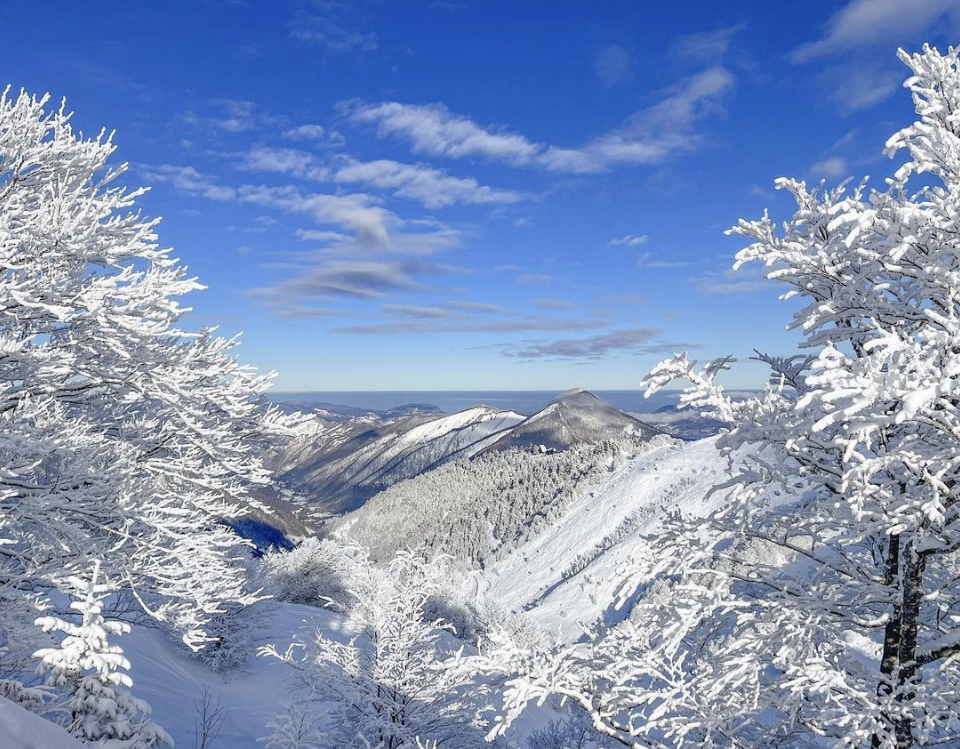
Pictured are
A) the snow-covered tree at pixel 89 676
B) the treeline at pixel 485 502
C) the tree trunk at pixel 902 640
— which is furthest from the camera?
the treeline at pixel 485 502

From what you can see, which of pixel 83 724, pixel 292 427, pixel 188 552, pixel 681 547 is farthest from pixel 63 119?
pixel 681 547

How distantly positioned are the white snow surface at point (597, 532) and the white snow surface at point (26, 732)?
64901 mm

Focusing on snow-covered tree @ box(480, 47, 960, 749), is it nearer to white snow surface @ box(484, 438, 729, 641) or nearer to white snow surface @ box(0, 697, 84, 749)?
white snow surface @ box(0, 697, 84, 749)

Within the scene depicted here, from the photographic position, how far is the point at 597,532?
9000 centimetres

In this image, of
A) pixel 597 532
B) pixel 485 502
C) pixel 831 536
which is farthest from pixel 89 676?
pixel 485 502

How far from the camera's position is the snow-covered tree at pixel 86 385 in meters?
5.13

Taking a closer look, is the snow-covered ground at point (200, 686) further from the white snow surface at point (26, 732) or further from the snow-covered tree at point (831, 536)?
the snow-covered tree at point (831, 536)

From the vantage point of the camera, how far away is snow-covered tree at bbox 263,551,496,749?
1028 cm

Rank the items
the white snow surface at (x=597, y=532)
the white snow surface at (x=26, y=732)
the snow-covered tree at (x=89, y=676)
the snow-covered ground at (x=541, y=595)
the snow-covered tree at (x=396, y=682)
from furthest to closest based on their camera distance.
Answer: the white snow surface at (x=597, y=532) < the snow-covered ground at (x=541, y=595) < the snow-covered tree at (x=396, y=682) < the snow-covered tree at (x=89, y=676) < the white snow surface at (x=26, y=732)

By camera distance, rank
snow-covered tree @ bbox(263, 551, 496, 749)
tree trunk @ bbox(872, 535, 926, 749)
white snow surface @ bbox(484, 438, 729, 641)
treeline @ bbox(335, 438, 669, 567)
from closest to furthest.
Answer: tree trunk @ bbox(872, 535, 926, 749) → snow-covered tree @ bbox(263, 551, 496, 749) → white snow surface @ bbox(484, 438, 729, 641) → treeline @ bbox(335, 438, 669, 567)

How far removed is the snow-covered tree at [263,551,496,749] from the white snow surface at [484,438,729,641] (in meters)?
56.5

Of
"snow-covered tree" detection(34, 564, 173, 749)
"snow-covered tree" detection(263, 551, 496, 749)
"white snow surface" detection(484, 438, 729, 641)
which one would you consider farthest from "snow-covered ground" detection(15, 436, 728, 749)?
"snow-covered tree" detection(263, 551, 496, 749)

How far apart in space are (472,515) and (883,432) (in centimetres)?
Answer: 12177

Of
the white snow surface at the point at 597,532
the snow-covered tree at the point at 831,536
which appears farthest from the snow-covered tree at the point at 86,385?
the white snow surface at the point at 597,532
